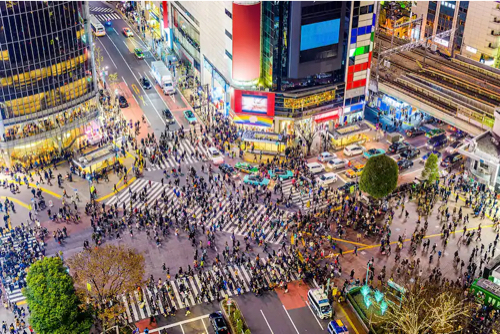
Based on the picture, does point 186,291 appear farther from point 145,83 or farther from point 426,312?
point 145,83

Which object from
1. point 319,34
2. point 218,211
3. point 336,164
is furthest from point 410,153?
point 218,211

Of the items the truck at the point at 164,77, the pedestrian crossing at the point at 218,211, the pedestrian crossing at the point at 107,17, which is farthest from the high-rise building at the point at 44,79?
the pedestrian crossing at the point at 107,17

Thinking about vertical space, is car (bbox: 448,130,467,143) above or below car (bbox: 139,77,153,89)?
below

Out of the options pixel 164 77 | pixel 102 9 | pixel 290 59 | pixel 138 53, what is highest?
pixel 290 59

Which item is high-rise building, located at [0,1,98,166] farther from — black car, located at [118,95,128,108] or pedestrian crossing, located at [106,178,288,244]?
pedestrian crossing, located at [106,178,288,244]

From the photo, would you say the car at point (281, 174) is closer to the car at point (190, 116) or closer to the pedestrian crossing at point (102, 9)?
the car at point (190, 116)

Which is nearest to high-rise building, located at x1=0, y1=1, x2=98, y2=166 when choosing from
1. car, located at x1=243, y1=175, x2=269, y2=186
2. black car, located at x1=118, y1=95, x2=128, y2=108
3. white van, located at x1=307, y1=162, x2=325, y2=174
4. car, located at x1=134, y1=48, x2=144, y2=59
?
black car, located at x1=118, y1=95, x2=128, y2=108

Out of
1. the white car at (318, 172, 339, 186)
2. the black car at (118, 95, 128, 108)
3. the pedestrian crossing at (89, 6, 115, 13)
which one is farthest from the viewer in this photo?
the pedestrian crossing at (89, 6, 115, 13)
